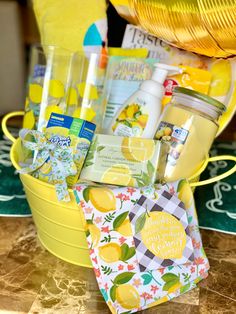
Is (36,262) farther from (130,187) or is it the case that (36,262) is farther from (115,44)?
(115,44)

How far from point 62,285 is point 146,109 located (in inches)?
11.4

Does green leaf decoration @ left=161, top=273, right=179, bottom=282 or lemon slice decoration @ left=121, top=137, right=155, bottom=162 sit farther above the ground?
lemon slice decoration @ left=121, top=137, right=155, bottom=162

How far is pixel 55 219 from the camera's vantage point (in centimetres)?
64

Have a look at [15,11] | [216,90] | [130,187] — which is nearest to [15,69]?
[15,11]

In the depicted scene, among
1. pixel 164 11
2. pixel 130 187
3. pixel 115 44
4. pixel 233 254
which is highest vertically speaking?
pixel 164 11

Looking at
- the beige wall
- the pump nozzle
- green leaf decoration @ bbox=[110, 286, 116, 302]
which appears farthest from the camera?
the beige wall

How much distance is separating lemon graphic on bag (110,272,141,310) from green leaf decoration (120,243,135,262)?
A: 2 cm

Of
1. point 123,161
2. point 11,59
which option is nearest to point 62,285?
point 123,161

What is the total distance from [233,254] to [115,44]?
17.0 inches

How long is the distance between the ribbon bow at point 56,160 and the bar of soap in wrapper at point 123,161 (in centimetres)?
3

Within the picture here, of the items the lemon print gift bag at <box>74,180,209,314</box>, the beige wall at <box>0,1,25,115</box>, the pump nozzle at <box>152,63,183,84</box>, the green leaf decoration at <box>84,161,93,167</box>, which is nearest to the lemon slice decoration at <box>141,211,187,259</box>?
the lemon print gift bag at <box>74,180,209,314</box>

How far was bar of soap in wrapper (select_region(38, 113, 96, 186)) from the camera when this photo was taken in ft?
2.04

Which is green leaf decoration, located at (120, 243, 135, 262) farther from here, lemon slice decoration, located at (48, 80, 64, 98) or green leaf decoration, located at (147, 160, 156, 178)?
lemon slice decoration, located at (48, 80, 64, 98)

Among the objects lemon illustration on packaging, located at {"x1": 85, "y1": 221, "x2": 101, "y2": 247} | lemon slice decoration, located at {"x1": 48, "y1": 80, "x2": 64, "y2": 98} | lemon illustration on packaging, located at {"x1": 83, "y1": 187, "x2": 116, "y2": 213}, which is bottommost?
lemon illustration on packaging, located at {"x1": 85, "y1": 221, "x2": 101, "y2": 247}
